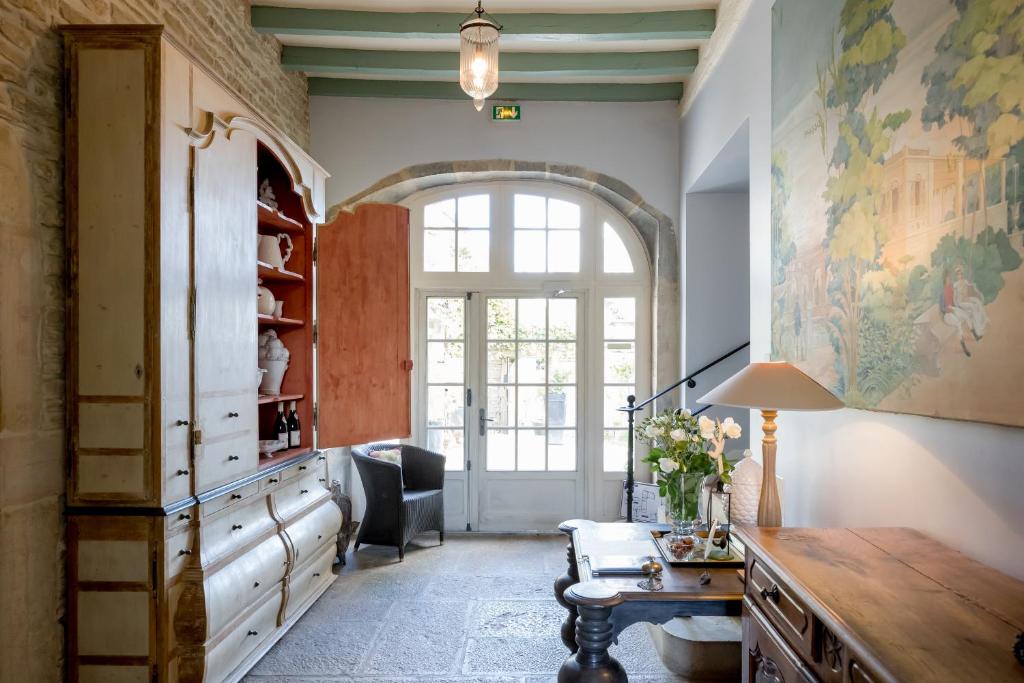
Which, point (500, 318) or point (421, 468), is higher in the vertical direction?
point (500, 318)

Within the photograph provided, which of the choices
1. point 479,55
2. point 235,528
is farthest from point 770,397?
point 235,528

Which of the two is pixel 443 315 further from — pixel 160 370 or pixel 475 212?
pixel 160 370

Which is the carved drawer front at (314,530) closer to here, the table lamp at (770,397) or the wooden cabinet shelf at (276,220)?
the wooden cabinet shelf at (276,220)

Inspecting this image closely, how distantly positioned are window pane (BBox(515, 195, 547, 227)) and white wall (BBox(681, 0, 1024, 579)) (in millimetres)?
2030

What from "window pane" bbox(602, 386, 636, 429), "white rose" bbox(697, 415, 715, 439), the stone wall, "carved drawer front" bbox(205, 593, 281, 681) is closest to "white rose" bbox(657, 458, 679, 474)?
"white rose" bbox(697, 415, 715, 439)

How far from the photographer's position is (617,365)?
570 cm

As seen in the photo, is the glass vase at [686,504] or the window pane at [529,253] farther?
the window pane at [529,253]

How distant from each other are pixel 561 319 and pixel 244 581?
11.3ft

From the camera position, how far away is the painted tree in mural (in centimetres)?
199

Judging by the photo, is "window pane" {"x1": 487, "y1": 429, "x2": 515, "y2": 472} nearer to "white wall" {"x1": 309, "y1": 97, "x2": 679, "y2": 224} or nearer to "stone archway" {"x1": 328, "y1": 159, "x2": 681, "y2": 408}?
"stone archway" {"x1": 328, "y1": 159, "x2": 681, "y2": 408}

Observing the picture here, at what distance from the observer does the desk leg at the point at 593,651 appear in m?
2.07

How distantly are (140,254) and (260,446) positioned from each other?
1.61 metres

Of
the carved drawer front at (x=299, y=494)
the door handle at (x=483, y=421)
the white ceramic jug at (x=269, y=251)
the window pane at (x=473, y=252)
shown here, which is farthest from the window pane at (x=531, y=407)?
the white ceramic jug at (x=269, y=251)

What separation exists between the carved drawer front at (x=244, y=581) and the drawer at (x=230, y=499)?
10.1 inches
